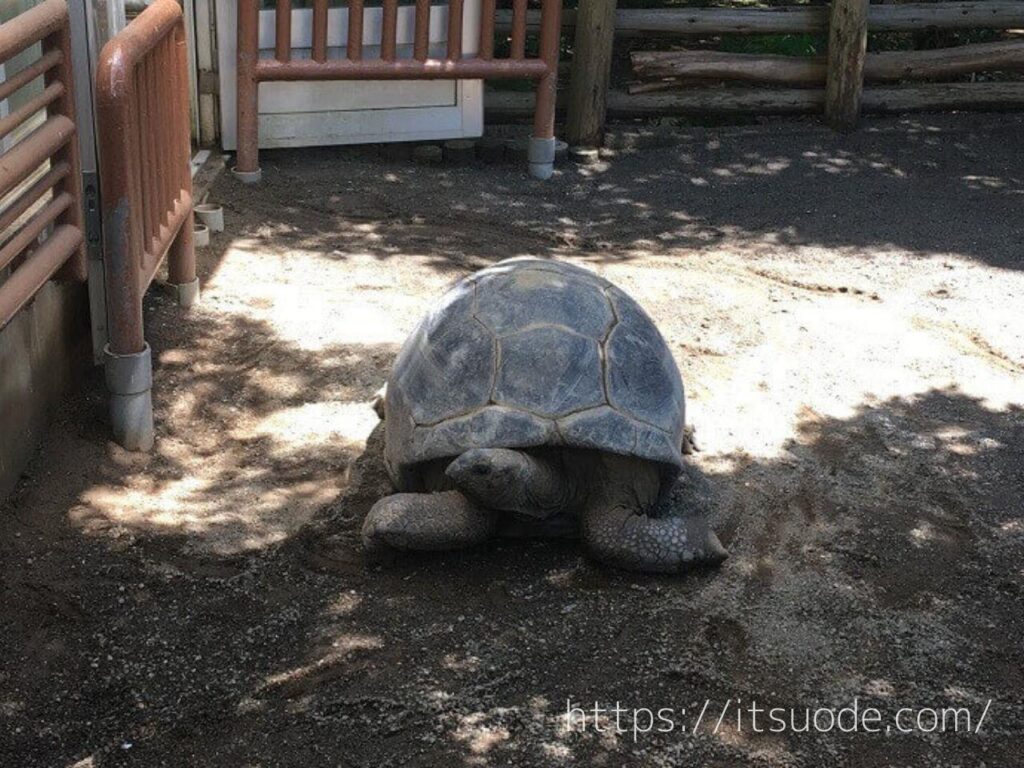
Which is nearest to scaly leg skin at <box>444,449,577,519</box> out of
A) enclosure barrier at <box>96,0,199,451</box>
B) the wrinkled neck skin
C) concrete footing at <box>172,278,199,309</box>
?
the wrinkled neck skin

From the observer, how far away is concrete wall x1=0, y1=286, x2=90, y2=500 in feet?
13.5

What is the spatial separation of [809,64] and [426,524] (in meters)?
5.98

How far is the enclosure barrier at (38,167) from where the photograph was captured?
3729 mm

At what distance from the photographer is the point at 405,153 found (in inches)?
328

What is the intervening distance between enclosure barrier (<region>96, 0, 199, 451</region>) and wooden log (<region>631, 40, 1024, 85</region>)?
14.1 feet

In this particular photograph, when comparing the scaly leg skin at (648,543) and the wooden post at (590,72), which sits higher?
the wooden post at (590,72)

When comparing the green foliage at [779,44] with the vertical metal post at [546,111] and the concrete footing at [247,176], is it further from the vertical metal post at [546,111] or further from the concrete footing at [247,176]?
the concrete footing at [247,176]

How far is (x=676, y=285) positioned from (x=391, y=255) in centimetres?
137

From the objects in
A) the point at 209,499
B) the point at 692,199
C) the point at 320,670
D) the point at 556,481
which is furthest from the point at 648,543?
the point at 692,199

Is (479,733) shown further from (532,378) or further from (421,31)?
(421,31)

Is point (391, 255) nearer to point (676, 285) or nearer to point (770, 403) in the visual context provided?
point (676, 285)

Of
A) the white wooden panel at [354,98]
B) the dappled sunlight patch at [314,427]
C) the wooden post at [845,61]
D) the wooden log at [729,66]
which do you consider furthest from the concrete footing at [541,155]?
the dappled sunlight patch at [314,427]

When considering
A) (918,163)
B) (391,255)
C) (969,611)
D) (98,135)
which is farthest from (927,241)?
(98,135)

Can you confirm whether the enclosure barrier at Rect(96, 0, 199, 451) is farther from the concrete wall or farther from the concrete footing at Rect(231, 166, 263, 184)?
the concrete footing at Rect(231, 166, 263, 184)
